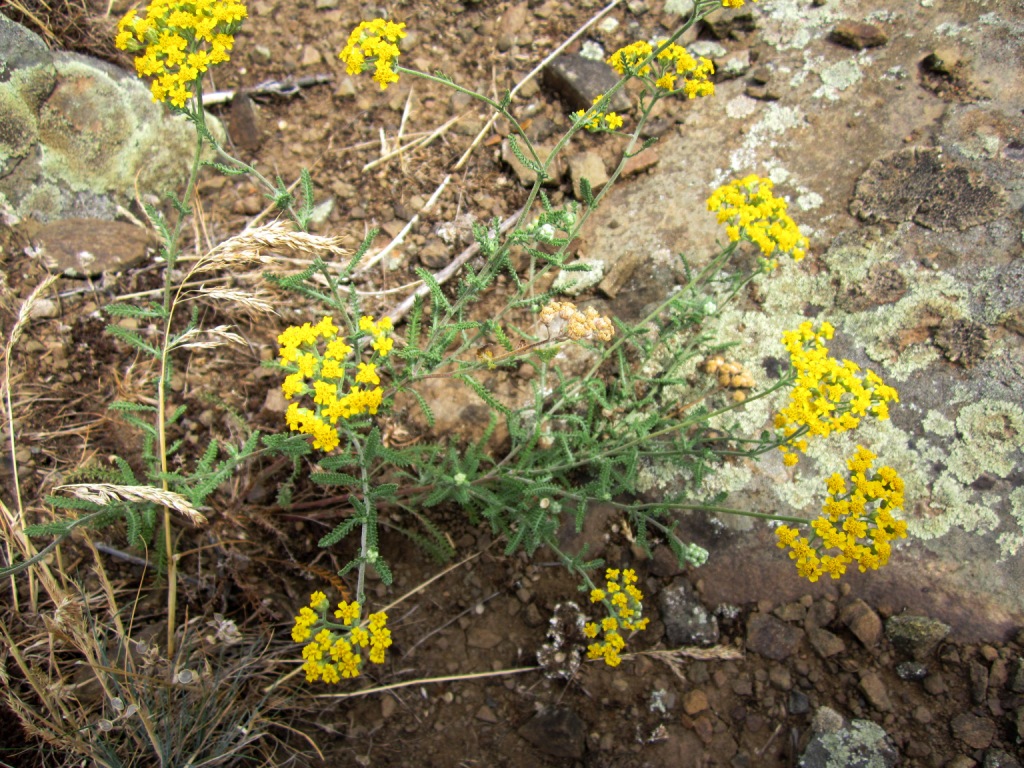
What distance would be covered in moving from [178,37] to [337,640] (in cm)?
247

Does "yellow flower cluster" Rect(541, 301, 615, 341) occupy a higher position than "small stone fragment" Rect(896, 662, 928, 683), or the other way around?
"yellow flower cluster" Rect(541, 301, 615, 341)

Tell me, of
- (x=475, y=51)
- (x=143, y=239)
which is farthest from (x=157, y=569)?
(x=475, y=51)

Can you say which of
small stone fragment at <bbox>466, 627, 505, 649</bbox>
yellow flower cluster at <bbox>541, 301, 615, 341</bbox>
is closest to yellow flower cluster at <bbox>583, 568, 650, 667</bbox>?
small stone fragment at <bbox>466, 627, 505, 649</bbox>

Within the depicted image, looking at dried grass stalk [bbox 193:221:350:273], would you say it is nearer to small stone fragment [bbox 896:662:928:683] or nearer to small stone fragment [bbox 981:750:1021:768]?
small stone fragment [bbox 896:662:928:683]

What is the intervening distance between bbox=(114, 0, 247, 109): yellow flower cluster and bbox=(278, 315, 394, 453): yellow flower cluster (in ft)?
3.47

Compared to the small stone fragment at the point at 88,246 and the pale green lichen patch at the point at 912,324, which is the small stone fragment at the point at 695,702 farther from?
the small stone fragment at the point at 88,246

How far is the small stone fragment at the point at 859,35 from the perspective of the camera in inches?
152

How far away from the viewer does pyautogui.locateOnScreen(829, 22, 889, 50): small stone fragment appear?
152 inches

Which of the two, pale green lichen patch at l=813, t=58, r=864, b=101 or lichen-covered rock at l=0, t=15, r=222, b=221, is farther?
pale green lichen patch at l=813, t=58, r=864, b=101

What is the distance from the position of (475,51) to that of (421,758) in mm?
4065

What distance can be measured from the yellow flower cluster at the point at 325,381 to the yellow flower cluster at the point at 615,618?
4.33ft

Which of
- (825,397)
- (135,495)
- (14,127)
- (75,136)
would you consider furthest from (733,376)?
(14,127)

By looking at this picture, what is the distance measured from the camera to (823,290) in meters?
3.46

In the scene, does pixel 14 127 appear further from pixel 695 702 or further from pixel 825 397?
pixel 695 702
